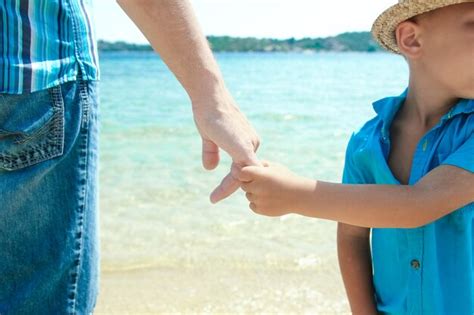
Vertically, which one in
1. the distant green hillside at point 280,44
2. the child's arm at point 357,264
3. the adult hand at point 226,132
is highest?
the adult hand at point 226,132

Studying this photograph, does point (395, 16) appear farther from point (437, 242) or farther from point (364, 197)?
point (437, 242)

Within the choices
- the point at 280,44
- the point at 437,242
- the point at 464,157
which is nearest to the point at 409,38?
the point at 464,157

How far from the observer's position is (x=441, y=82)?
1.70 metres

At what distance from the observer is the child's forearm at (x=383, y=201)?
62.7 inches

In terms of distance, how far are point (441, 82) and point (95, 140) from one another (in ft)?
2.91

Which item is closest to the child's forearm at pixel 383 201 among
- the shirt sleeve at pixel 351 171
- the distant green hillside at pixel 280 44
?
the shirt sleeve at pixel 351 171

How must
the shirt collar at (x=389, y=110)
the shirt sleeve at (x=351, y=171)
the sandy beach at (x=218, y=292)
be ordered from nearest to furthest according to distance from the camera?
1. the shirt collar at (x=389, y=110)
2. the shirt sleeve at (x=351, y=171)
3. the sandy beach at (x=218, y=292)

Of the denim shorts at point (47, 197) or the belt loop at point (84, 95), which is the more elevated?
the belt loop at point (84, 95)

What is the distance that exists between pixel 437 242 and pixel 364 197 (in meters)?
0.25

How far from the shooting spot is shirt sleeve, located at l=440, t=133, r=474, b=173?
159cm

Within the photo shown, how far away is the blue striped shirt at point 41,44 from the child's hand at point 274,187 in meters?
0.47

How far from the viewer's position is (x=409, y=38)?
1.75 m

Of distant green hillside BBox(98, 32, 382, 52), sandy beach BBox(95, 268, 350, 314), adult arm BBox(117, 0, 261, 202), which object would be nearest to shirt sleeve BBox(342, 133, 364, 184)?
adult arm BBox(117, 0, 261, 202)

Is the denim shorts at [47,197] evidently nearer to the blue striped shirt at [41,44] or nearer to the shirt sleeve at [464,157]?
the blue striped shirt at [41,44]
